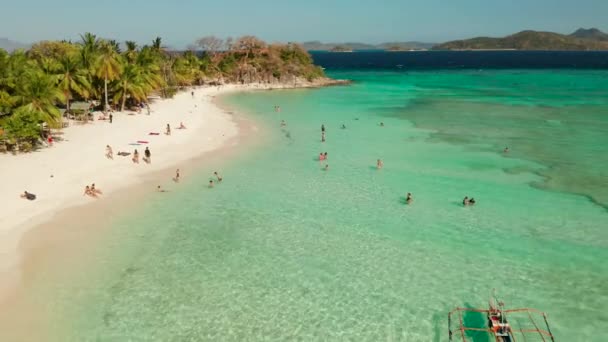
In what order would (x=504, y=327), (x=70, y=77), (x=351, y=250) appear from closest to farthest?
(x=504, y=327), (x=351, y=250), (x=70, y=77)

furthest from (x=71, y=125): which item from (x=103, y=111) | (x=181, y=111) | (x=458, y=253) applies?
(x=458, y=253)

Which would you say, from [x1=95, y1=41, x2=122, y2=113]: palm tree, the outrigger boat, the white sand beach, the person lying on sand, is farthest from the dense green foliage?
the outrigger boat

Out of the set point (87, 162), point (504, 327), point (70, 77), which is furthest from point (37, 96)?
point (504, 327)

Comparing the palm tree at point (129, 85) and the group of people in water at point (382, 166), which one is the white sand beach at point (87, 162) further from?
the group of people in water at point (382, 166)

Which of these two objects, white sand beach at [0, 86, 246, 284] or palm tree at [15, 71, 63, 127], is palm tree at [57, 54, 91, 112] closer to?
white sand beach at [0, 86, 246, 284]

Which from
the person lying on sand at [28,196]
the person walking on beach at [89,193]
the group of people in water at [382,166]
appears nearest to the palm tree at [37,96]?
the person lying on sand at [28,196]

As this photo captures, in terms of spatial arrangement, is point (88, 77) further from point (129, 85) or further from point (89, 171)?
point (89, 171)

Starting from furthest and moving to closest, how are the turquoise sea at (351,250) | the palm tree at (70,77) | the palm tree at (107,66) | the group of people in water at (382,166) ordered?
the palm tree at (107,66) < the palm tree at (70,77) < the group of people in water at (382,166) < the turquoise sea at (351,250)

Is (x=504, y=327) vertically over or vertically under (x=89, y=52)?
under
